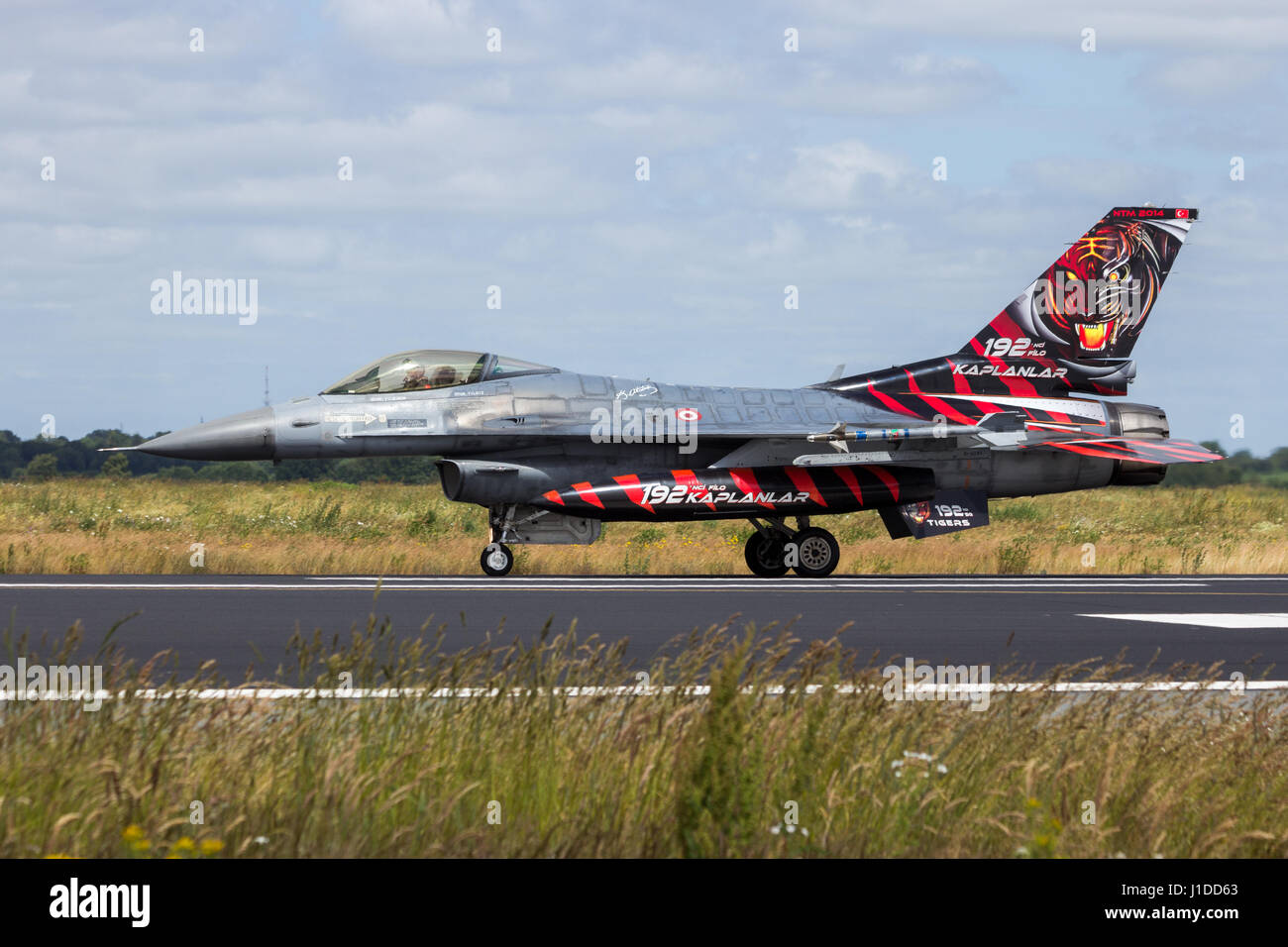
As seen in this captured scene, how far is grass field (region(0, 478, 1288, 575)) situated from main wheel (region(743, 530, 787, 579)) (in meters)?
1.51

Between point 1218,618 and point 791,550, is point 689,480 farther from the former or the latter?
point 1218,618

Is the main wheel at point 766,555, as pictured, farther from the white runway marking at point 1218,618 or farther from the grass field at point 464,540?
the white runway marking at point 1218,618

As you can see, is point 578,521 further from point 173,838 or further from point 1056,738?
point 173,838

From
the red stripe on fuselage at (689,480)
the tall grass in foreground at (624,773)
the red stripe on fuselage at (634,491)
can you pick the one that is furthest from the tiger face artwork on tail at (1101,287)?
the tall grass in foreground at (624,773)

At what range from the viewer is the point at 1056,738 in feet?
24.7

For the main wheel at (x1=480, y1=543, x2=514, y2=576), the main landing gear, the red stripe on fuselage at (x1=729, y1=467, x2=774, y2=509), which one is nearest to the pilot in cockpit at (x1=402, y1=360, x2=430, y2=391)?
the main wheel at (x1=480, y1=543, x2=514, y2=576)

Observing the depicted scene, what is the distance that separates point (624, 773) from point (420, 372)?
1596 cm

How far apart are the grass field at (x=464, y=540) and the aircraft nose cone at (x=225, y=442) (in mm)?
2704

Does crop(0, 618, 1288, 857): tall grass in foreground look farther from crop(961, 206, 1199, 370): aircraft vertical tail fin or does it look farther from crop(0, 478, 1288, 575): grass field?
crop(961, 206, 1199, 370): aircraft vertical tail fin

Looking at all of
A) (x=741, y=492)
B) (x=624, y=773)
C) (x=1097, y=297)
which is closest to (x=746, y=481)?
(x=741, y=492)

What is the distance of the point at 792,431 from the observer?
22.5 m
